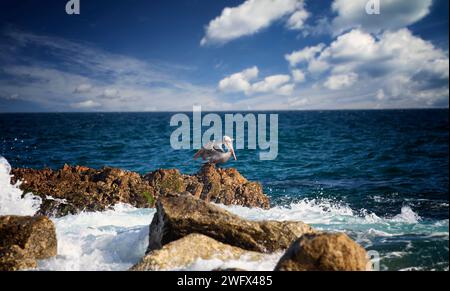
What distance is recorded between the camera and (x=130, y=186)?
1044 cm

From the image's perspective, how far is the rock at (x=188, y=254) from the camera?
453 centimetres

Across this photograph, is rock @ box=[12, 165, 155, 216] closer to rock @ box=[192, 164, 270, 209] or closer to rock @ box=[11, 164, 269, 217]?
rock @ box=[11, 164, 269, 217]

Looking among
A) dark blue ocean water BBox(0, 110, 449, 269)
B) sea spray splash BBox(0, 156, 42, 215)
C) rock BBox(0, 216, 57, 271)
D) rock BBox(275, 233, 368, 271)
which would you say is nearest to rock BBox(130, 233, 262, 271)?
rock BBox(275, 233, 368, 271)

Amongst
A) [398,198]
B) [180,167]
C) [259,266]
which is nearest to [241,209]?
[259,266]

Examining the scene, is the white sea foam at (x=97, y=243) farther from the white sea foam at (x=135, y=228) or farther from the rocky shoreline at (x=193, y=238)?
the rocky shoreline at (x=193, y=238)

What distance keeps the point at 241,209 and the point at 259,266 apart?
523 centimetres

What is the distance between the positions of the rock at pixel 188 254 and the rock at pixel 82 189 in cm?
546

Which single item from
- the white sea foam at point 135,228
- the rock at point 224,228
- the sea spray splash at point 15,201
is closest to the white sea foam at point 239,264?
the white sea foam at point 135,228

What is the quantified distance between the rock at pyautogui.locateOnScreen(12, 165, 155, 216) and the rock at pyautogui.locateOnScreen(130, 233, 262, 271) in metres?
5.46

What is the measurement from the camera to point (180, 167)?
1783 centimetres

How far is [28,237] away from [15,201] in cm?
423

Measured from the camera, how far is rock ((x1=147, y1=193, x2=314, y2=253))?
5.45 metres

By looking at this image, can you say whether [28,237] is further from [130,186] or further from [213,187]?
[213,187]
